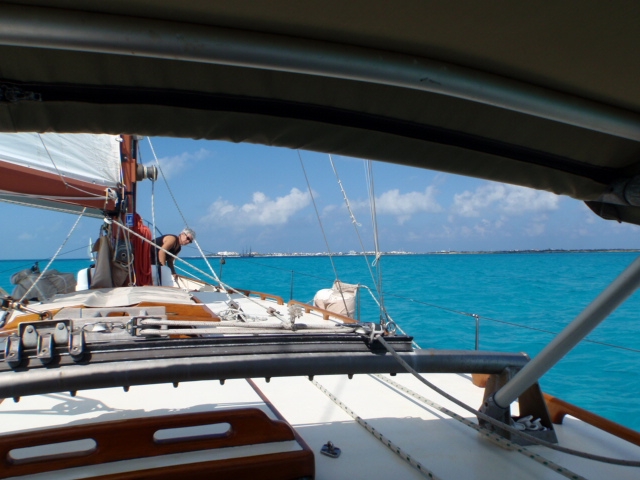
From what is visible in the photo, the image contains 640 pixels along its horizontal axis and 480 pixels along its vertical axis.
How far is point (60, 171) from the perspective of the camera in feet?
16.9

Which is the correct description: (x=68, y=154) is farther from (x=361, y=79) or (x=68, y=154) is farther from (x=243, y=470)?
(x=361, y=79)

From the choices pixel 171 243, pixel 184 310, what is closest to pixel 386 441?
pixel 184 310

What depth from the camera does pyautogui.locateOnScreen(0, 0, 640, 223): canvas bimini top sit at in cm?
76

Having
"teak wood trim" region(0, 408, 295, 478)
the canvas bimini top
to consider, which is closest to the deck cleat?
"teak wood trim" region(0, 408, 295, 478)

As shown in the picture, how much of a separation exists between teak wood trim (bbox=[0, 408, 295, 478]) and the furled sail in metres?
3.06

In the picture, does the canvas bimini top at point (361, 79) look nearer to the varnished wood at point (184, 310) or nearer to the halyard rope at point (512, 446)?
the halyard rope at point (512, 446)

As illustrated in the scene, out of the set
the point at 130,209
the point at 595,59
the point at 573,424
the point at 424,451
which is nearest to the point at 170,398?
the point at 424,451

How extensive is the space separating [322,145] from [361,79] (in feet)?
1.13

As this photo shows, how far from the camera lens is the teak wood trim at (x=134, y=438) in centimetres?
171

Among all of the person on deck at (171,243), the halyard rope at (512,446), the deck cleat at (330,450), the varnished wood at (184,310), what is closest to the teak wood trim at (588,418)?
the halyard rope at (512,446)

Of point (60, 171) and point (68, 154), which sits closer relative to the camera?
point (60, 171)

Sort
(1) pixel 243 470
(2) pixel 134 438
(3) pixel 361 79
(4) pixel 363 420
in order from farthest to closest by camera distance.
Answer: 1. (4) pixel 363 420
2. (2) pixel 134 438
3. (1) pixel 243 470
4. (3) pixel 361 79

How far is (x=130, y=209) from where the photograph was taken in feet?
20.0

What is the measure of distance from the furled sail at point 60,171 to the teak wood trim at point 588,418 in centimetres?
440
